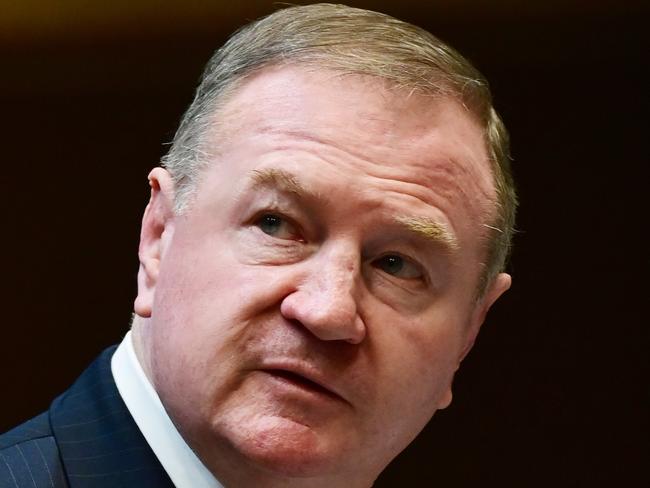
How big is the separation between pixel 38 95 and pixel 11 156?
0.55ft

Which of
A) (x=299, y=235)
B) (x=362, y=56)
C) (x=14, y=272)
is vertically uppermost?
(x=362, y=56)

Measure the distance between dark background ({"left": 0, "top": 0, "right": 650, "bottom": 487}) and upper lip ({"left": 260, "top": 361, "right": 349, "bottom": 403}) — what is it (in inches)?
56.4

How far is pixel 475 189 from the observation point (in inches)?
74.7

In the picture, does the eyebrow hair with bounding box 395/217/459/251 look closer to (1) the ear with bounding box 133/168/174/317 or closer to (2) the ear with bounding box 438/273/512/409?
(2) the ear with bounding box 438/273/512/409

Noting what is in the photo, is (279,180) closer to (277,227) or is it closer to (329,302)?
(277,227)

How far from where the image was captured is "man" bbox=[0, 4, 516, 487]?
1695mm

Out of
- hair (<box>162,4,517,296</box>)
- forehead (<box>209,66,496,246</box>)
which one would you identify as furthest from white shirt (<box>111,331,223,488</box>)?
forehead (<box>209,66,496,246</box>)

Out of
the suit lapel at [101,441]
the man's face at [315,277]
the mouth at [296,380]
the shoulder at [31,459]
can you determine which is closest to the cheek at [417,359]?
the man's face at [315,277]

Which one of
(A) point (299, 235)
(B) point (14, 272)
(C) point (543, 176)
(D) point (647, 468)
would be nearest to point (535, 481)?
(D) point (647, 468)

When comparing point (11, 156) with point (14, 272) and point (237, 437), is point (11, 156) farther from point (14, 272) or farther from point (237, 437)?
point (237, 437)

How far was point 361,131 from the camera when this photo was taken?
5.91 feet

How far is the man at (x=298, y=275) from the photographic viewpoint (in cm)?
170

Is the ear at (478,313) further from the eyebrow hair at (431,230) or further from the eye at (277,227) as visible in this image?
the eye at (277,227)

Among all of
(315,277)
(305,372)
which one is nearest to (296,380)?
(305,372)
